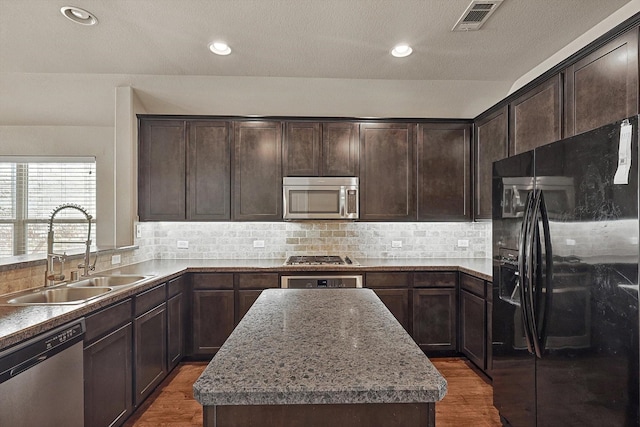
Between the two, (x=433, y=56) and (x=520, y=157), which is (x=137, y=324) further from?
(x=433, y=56)

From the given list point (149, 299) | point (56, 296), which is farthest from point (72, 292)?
point (149, 299)

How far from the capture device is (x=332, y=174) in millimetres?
3635

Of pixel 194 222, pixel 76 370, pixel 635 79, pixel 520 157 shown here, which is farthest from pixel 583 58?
pixel 194 222

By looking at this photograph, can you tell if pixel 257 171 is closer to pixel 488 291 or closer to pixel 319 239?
pixel 319 239

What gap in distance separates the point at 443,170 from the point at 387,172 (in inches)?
24.0

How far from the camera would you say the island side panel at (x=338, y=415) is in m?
0.87

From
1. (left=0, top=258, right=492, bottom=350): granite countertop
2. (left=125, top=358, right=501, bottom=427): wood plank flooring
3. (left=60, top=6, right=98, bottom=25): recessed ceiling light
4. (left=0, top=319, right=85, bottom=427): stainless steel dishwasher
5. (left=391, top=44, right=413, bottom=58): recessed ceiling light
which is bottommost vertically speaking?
(left=125, top=358, right=501, bottom=427): wood plank flooring

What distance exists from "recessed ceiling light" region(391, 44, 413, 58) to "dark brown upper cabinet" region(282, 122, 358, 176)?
3.02ft

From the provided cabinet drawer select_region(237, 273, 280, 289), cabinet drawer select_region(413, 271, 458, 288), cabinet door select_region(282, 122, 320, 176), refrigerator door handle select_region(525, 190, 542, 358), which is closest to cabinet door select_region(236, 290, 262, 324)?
cabinet drawer select_region(237, 273, 280, 289)

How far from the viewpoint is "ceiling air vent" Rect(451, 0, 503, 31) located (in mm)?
2168

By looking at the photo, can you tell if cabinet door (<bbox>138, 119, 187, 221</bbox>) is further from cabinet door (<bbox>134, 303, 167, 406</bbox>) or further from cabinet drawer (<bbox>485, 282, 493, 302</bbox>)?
cabinet drawer (<bbox>485, 282, 493, 302</bbox>)

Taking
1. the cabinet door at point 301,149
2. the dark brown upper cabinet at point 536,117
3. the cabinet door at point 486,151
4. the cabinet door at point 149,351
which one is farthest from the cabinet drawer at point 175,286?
the dark brown upper cabinet at point 536,117

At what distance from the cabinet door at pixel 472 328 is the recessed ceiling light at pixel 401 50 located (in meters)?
2.16

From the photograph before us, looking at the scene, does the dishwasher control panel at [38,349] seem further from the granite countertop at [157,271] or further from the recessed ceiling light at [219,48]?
the recessed ceiling light at [219,48]
